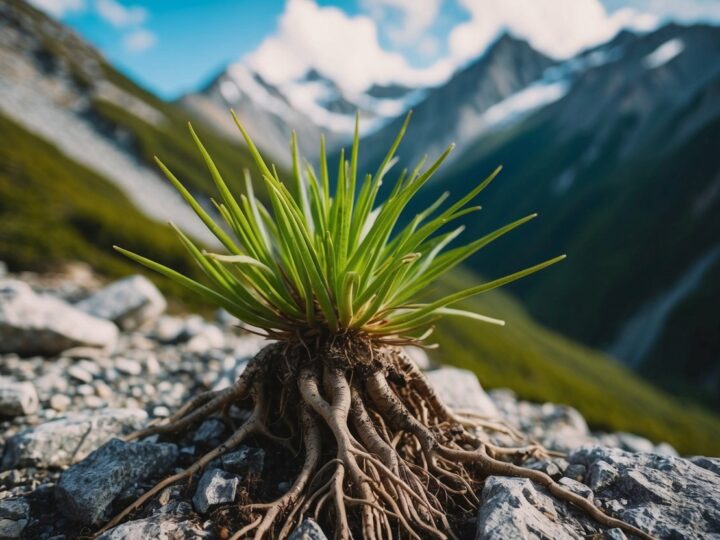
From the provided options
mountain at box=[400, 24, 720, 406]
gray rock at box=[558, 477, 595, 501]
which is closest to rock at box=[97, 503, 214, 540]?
gray rock at box=[558, 477, 595, 501]

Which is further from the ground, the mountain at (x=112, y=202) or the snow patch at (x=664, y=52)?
the snow patch at (x=664, y=52)

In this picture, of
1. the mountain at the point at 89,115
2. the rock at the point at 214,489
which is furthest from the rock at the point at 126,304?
the mountain at the point at 89,115

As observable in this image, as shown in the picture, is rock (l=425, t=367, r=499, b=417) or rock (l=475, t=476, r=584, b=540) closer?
rock (l=475, t=476, r=584, b=540)

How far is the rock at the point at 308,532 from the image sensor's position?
70.5 inches

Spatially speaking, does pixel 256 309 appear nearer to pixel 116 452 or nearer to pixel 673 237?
pixel 116 452

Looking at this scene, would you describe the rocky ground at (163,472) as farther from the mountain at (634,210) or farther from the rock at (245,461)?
the mountain at (634,210)

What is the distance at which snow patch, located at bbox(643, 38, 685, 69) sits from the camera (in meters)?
149

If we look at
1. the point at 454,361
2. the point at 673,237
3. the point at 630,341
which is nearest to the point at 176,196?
the point at 454,361

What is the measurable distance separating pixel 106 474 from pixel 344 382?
127 cm

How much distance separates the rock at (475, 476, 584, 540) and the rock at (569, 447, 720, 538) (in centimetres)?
33

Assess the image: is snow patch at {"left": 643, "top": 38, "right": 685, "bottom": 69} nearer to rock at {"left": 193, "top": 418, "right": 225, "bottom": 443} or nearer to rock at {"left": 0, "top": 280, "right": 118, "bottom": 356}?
rock at {"left": 0, "top": 280, "right": 118, "bottom": 356}

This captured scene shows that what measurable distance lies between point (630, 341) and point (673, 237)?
19.7 m

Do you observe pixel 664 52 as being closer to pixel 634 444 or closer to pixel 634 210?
pixel 634 210

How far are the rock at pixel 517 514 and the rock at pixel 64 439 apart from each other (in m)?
2.24
